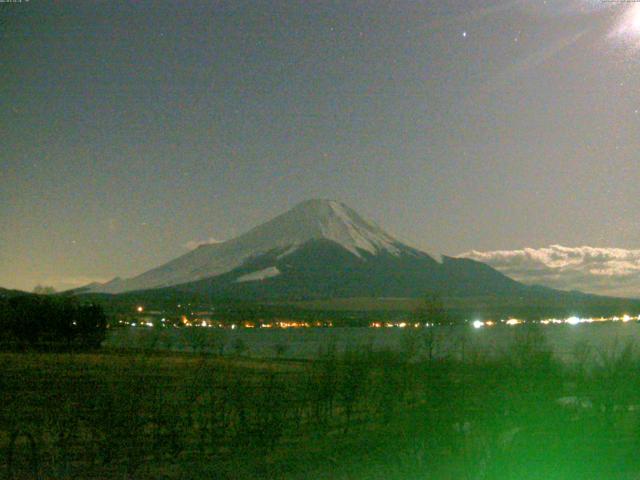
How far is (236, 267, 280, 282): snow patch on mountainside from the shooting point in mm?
108438

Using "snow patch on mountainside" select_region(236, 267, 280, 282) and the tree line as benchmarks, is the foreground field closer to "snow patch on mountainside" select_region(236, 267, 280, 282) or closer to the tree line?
the tree line

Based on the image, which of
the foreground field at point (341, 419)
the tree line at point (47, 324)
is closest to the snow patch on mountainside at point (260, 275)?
the tree line at point (47, 324)

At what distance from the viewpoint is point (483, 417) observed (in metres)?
13.5

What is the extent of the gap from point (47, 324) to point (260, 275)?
8341cm

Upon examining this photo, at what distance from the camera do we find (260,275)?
11269 cm

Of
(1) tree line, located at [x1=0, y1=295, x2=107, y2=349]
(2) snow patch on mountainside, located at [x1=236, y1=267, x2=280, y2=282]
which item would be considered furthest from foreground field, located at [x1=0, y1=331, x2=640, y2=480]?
(2) snow patch on mountainside, located at [x1=236, y1=267, x2=280, y2=282]

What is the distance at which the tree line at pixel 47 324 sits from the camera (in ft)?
87.2

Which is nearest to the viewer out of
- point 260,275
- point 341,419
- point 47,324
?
point 341,419

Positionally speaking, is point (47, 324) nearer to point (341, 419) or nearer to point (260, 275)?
point (341, 419)

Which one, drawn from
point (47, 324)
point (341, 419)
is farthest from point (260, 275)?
point (341, 419)

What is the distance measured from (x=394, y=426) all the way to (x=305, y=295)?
8604 cm

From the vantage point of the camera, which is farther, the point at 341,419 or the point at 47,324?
the point at 47,324

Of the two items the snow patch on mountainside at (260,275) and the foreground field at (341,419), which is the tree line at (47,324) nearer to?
the foreground field at (341,419)

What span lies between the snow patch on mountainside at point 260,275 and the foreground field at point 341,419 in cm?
9005
